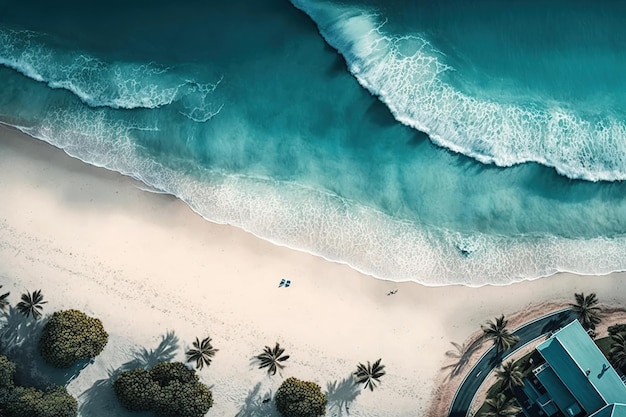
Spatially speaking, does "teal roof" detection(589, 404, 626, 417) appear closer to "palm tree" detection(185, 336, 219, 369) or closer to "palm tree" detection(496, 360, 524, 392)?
"palm tree" detection(496, 360, 524, 392)

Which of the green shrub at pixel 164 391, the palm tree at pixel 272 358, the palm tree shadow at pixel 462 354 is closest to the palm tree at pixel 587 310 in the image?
the palm tree shadow at pixel 462 354

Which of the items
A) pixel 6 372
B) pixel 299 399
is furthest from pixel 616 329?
pixel 6 372

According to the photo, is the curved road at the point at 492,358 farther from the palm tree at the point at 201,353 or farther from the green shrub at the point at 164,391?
the green shrub at the point at 164,391

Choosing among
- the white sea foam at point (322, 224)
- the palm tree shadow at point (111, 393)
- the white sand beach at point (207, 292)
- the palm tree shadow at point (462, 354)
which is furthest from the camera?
the white sea foam at point (322, 224)

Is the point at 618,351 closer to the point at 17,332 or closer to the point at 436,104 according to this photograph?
the point at 436,104

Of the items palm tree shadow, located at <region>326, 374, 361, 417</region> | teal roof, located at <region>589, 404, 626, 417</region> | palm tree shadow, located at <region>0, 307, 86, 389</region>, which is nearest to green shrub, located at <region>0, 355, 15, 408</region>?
palm tree shadow, located at <region>0, 307, 86, 389</region>

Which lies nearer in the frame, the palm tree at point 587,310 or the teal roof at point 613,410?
the teal roof at point 613,410
